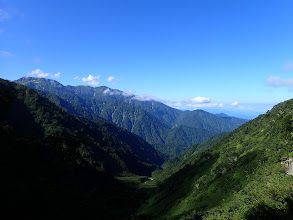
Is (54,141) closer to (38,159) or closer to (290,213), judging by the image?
(38,159)

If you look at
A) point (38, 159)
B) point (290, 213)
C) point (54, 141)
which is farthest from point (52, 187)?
point (290, 213)

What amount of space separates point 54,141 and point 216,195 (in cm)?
6865

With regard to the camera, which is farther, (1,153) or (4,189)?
(1,153)

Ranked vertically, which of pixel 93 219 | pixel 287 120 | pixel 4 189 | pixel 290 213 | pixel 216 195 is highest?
pixel 287 120

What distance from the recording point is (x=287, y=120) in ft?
229

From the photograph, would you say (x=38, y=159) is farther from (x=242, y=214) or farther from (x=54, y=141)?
(x=242, y=214)

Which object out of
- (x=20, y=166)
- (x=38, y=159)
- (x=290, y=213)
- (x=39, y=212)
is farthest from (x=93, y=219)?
(x=290, y=213)

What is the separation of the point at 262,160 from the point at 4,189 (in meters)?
75.2

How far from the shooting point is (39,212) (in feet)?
44.0

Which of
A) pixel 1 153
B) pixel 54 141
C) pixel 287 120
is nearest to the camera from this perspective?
pixel 1 153

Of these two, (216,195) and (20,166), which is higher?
(20,166)

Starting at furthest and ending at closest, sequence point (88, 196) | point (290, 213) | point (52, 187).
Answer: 1. point (290, 213)
2. point (88, 196)
3. point (52, 187)

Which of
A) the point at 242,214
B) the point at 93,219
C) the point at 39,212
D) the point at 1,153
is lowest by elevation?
the point at 242,214

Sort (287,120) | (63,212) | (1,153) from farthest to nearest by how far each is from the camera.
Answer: (287,120) < (1,153) < (63,212)
